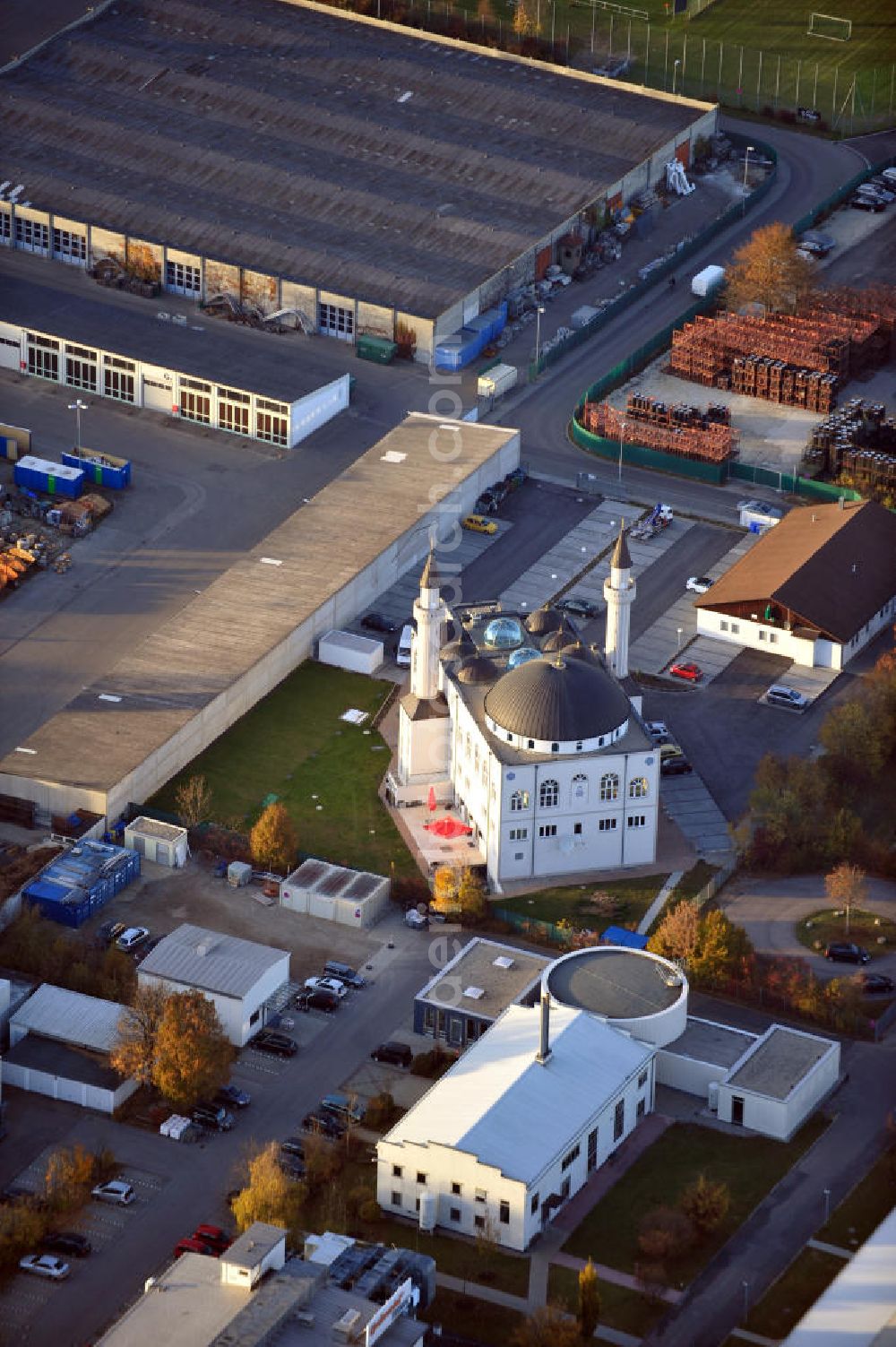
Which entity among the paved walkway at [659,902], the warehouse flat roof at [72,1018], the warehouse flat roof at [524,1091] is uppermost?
the warehouse flat roof at [524,1091]

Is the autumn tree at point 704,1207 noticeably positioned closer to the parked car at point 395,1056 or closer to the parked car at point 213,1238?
the parked car at point 395,1056

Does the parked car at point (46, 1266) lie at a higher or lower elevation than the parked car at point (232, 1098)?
higher

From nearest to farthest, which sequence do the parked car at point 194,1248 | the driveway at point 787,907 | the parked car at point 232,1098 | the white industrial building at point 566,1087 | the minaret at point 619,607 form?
1. the parked car at point 194,1248
2. the white industrial building at point 566,1087
3. the parked car at point 232,1098
4. the driveway at point 787,907
5. the minaret at point 619,607

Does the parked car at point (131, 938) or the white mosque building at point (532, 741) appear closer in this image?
the parked car at point (131, 938)

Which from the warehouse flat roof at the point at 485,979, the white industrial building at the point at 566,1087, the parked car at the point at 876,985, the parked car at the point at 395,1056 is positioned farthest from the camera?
Result: the parked car at the point at 876,985

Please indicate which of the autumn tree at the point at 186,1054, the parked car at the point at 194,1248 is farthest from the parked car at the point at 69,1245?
the autumn tree at the point at 186,1054

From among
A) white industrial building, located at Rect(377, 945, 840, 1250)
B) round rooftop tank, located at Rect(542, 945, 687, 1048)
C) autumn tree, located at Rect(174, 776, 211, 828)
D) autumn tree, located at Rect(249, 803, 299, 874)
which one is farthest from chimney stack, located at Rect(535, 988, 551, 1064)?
autumn tree, located at Rect(174, 776, 211, 828)
